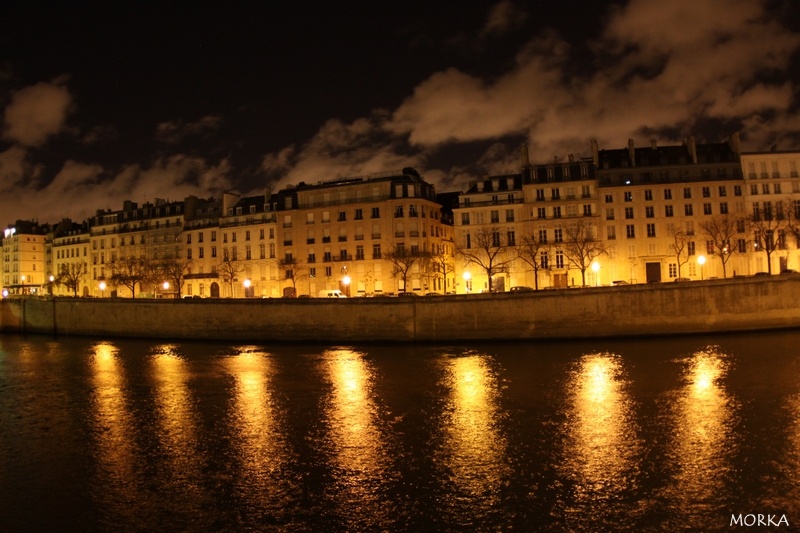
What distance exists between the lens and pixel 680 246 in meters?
55.8

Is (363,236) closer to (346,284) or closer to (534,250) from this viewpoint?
(346,284)

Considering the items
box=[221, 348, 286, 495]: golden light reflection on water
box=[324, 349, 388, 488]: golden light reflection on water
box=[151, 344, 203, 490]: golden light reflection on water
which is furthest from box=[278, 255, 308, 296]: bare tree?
box=[324, 349, 388, 488]: golden light reflection on water

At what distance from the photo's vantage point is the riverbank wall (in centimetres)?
3981

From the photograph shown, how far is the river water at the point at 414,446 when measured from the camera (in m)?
13.0

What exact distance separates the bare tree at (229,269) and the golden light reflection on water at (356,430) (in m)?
38.4

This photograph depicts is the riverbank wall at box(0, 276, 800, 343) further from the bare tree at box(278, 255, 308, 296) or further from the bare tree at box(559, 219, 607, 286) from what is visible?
the bare tree at box(278, 255, 308, 296)

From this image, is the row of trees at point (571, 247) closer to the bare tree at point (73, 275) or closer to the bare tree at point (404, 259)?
the bare tree at point (404, 259)

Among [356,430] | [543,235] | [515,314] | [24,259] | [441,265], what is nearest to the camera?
[356,430]

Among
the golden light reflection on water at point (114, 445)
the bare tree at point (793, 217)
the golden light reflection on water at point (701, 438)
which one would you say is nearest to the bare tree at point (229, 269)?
the golden light reflection on water at point (114, 445)

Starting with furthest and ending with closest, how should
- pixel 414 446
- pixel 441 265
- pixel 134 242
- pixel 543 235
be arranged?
pixel 134 242 < pixel 441 265 < pixel 543 235 < pixel 414 446

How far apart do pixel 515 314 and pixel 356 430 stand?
77.8 ft

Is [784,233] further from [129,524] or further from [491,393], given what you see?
[129,524]

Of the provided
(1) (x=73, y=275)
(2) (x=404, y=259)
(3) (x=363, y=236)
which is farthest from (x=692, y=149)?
(1) (x=73, y=275)

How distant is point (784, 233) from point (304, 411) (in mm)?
49308
